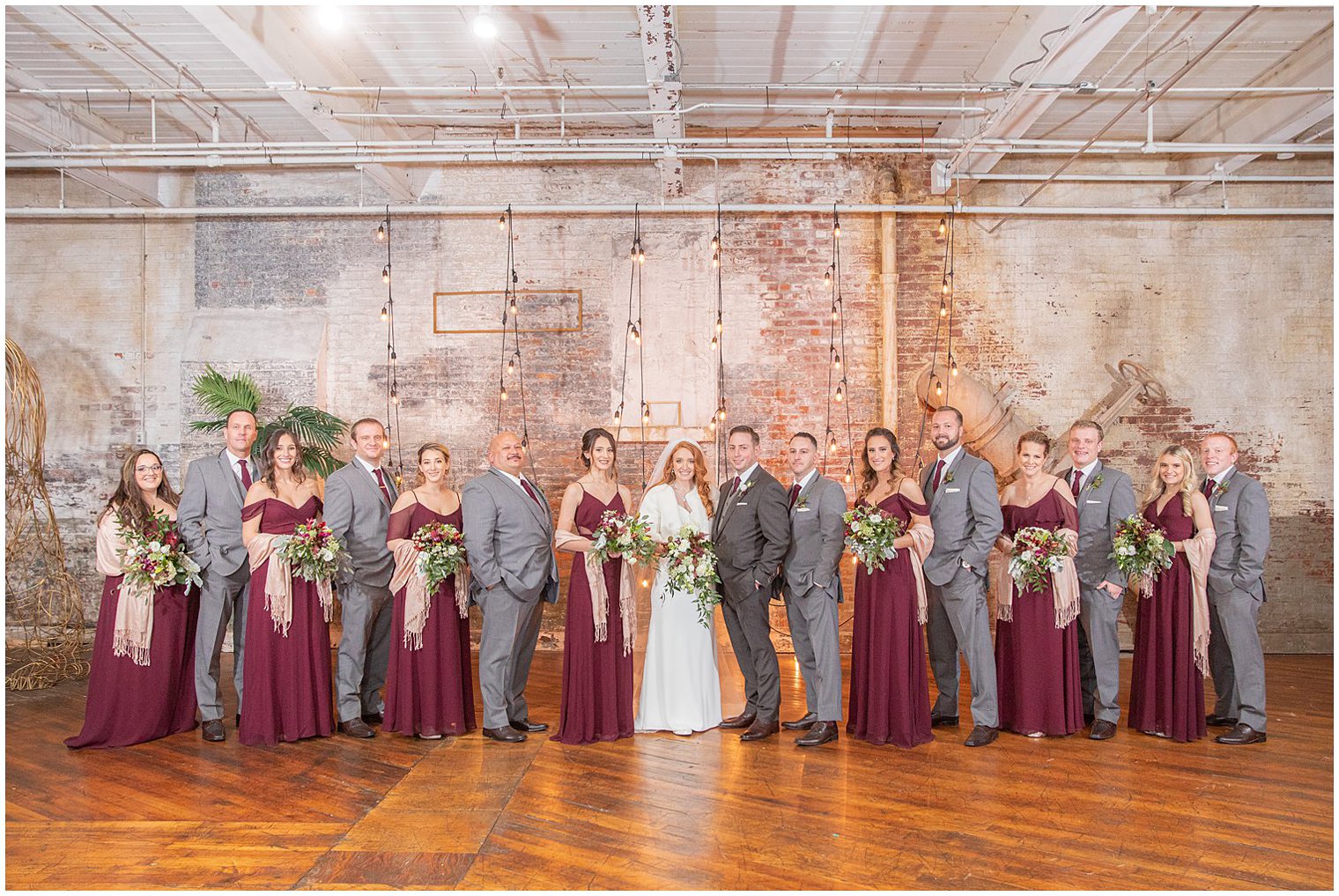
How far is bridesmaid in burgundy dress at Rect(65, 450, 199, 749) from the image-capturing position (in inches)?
214

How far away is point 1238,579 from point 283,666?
19.5 feet

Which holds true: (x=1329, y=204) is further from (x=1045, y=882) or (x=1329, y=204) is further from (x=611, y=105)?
(x=1045, y=882)

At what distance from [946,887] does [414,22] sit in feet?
21.0

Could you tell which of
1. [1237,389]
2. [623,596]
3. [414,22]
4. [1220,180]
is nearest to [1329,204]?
[1220,180]

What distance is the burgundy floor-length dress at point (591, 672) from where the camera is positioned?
18.0ft

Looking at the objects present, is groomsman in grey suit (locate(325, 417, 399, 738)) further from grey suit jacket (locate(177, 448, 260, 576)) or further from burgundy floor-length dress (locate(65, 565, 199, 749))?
burgundy floor-length dress (locate(65, 565, 199, 749))

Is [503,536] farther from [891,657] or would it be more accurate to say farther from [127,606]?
[891,657]

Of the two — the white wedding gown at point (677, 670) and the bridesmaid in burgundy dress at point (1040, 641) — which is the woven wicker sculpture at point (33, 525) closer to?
the white wedding gown at point (677, 670)

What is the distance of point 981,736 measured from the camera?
5.47 metres

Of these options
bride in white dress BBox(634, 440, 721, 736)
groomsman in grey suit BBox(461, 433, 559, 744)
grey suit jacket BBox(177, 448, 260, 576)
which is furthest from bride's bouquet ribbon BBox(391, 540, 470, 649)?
bride in white dress BBox(634, 440, 721, 736)

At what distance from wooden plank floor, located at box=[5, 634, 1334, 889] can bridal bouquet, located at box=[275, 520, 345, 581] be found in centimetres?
104

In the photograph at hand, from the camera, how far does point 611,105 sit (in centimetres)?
A: 823

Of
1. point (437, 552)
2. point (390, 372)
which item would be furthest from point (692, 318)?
point (437, 552)

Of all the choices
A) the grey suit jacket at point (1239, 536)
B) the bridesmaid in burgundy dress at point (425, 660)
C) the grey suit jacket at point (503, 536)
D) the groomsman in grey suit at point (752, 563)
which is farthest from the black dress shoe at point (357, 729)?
the grey suit jacket at point (1239, 536)
